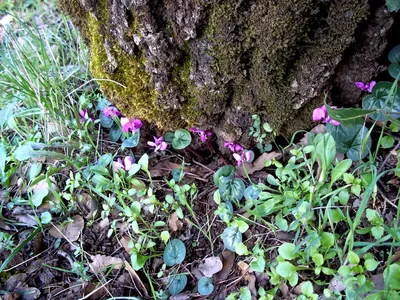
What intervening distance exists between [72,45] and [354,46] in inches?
62.6

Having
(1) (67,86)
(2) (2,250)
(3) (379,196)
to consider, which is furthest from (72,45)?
(3) (379,196)

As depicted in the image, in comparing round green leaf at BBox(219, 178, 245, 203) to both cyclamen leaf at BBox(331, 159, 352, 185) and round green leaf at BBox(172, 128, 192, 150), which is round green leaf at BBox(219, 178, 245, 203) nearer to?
round green leaf at BBox(172, 128, 192, 150)

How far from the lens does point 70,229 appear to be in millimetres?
1699

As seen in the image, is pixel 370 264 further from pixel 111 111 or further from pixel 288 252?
pixel 111 111

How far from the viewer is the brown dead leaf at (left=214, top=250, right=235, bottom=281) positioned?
4.91ft

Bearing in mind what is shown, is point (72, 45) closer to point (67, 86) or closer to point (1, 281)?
point (67, 86)

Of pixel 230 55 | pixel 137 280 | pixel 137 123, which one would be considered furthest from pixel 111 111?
pixel 137 280

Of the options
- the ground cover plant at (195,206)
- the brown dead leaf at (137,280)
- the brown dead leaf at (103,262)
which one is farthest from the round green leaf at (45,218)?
the brown dead leaf at (137,280)

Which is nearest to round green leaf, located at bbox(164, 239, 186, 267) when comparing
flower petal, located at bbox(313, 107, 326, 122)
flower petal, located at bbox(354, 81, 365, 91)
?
flower petal, located at bbox(313, 107, 326, 122)

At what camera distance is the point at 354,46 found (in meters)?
1.53

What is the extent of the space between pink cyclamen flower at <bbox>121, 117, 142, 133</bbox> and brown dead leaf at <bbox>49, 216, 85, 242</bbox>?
431 millimetres

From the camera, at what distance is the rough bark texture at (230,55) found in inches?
54.9

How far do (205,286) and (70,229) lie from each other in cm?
63

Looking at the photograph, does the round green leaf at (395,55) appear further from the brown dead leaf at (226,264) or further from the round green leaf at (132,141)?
the round green leaf at (132,141)
